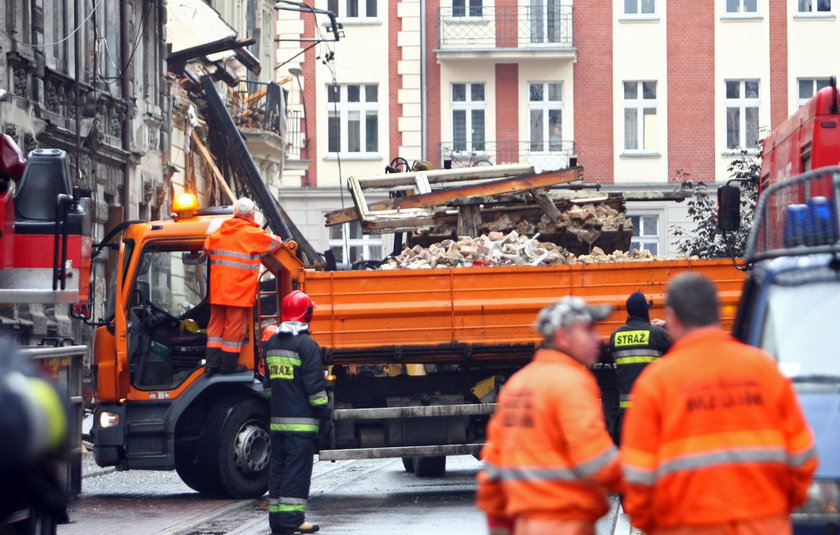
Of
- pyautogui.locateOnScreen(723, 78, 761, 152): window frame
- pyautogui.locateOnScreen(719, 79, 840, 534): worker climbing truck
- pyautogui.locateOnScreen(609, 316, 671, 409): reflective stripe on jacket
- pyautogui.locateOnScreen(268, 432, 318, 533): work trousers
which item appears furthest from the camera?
pyautogui.locateOnScreen(723, 78, 761, 152): window frame

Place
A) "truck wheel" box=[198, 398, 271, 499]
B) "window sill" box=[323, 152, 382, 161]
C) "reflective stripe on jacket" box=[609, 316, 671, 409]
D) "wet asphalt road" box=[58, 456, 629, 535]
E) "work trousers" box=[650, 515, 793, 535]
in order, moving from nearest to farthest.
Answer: "work trousers" box=[650, 515, 793, 535] < "wet asphalt road" box=[58, 456, 629, 535] < "reflective stripe on jacket" box=[609, 316, 671, 409] < "truck wheel" box=[198, 398, 271, 499] < "window sill" box=[323, 152, 382, 161]

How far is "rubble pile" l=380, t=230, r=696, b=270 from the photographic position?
14.4 meters

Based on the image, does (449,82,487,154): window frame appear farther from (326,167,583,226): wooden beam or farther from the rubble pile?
the rubble pile

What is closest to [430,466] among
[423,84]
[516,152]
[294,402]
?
[294,402]

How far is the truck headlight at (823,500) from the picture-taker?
605 cm

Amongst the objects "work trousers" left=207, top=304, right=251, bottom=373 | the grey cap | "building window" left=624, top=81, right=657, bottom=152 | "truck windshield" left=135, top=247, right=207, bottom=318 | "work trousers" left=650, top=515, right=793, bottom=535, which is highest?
"building window" left=624, top=81, right=657, bottom=152

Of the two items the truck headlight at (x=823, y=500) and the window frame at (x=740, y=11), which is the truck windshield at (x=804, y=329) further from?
the window frame at (x=740, y=11)

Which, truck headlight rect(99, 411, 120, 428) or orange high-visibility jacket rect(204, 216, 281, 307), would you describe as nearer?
orange high-visibility jacket rect(204, 216, 281, 307)

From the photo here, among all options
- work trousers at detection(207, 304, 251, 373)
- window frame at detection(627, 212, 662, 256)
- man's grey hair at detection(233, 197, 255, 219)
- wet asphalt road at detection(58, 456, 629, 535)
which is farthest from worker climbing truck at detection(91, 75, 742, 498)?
window frame at detection(627, 212, 662, 256)

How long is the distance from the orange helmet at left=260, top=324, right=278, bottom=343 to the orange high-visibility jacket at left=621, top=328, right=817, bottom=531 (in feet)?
26.3

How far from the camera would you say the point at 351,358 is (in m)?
12.9

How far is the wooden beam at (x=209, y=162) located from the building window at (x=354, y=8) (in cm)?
1459

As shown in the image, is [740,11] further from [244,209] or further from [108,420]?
[108,420]

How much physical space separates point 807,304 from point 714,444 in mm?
1940
